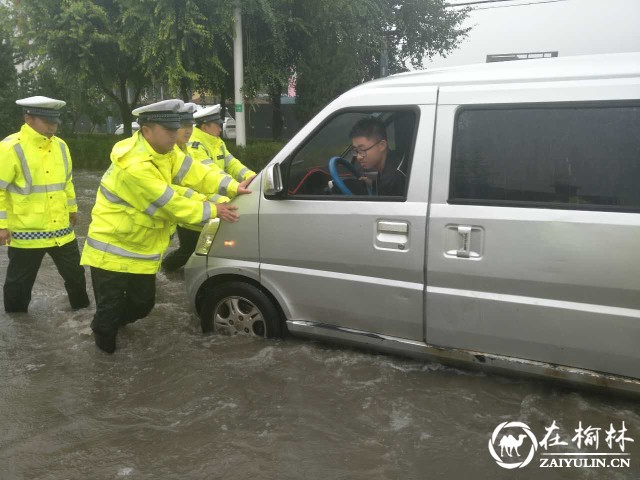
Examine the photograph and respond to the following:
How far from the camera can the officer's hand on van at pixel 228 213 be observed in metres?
3.88

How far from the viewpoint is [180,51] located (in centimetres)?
1309

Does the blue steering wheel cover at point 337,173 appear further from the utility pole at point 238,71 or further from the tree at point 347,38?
the tree at point 347,38

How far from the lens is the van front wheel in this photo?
3992 mm

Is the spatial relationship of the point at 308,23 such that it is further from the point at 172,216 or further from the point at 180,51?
the point at 172,216

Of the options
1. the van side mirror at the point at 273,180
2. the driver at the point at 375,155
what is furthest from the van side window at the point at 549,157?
the van side mirror at the point at 273,180

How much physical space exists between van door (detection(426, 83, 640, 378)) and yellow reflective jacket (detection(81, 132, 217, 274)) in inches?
63.3

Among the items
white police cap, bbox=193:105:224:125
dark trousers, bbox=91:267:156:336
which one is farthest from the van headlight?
white police cap, bbox=193:105:224:125

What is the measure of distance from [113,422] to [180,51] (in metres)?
11.2

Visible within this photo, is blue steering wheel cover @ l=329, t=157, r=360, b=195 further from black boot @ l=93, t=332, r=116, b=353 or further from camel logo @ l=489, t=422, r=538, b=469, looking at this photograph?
black boot @ l=93, t=332, r=116, b=353

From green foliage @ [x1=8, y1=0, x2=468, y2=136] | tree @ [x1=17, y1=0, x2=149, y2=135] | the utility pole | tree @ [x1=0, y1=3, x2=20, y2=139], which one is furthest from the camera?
tree @ [x1=0, y1=3, x2=20, y2=139]

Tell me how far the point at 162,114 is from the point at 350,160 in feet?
4.13

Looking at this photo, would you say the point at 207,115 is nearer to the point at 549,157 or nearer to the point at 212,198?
the point at 212,198

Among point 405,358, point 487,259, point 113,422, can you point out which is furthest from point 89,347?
point 487,259

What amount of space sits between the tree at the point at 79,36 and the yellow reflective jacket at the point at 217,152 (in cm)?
893
